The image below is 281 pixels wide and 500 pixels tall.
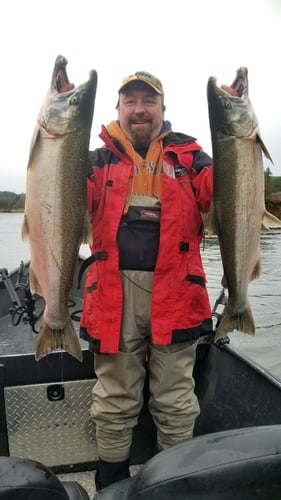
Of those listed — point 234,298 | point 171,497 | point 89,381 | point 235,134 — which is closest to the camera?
point 171,497

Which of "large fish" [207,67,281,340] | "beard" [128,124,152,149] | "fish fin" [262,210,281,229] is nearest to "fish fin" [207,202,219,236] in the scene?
"large fish" [207,67,281,340]

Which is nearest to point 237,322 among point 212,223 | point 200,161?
point 212,223

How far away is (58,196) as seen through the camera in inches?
112

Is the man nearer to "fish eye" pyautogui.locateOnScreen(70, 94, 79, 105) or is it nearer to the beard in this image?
the beard

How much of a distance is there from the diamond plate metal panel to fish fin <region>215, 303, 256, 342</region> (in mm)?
1214

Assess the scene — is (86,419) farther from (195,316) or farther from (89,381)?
(195,316)

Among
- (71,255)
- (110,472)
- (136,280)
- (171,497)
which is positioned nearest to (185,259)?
(136,280)

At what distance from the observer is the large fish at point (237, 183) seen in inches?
111

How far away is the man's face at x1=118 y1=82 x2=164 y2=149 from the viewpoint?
3309 mm

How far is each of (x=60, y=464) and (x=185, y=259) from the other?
77.6 inches

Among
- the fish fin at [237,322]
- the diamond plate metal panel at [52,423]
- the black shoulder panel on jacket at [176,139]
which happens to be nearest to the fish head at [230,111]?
the black shoulder panel on jacket at [176,139]

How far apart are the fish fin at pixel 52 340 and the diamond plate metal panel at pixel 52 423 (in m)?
0.81

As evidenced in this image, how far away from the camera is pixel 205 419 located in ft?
13.4

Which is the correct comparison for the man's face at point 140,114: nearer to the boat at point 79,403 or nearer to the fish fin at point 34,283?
the boat at point 79,403
